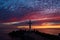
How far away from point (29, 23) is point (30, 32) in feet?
74.8

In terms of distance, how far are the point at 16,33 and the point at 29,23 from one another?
135 ft

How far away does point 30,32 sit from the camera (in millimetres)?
85562

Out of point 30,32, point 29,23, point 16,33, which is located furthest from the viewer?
point 16,33

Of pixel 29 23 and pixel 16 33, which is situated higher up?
pixel 29 23

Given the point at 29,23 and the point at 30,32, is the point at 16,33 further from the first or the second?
the point at 29,23

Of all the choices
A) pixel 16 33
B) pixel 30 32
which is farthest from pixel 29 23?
pixel 16 33

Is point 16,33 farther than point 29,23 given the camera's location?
Yes

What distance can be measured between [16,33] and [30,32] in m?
19.3

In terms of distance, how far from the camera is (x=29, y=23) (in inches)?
2486

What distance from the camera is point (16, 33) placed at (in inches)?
4072

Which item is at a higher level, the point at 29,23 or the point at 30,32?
the point at 29,23

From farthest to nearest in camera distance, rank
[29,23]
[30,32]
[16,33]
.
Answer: [16,33] → [30,32] → [29,23]
